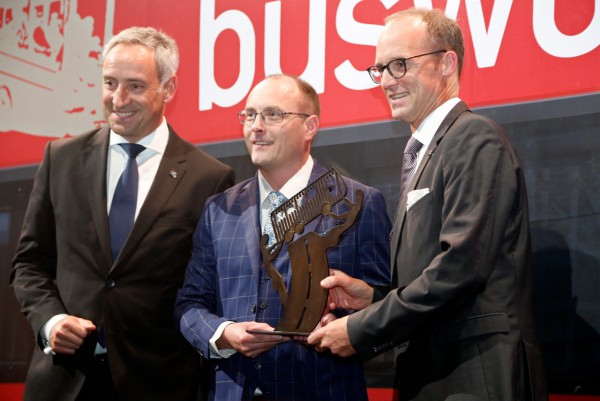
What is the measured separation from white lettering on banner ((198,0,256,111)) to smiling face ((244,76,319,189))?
0.97 meters

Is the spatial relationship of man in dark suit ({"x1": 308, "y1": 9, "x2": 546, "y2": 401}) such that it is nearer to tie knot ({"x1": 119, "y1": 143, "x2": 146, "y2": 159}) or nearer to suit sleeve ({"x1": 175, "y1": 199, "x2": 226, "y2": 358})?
suit sleeve ({"x1": 175, "y1": 199, "x2": 226, "y2": 358})

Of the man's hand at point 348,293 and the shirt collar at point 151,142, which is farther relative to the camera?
the shirt collar at point 151,142

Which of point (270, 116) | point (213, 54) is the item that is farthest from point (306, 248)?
point (213, 54)

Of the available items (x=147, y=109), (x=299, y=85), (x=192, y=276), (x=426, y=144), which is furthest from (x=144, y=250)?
(x=426, y=144)

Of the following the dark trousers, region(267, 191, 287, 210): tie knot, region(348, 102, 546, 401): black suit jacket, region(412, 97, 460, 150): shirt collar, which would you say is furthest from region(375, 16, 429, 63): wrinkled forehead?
the dark trousers

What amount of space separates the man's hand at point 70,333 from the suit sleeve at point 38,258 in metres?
0.14

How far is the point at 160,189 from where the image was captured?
3.10m

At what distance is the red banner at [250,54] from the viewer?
3.10 metres

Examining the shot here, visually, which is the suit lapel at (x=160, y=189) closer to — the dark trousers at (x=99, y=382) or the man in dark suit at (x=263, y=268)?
the man in dark suit at (x=263, y=268)

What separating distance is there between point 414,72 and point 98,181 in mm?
1311

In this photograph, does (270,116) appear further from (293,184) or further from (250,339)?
(250,339)

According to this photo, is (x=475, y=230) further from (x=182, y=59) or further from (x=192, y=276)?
(x=182, y=59)

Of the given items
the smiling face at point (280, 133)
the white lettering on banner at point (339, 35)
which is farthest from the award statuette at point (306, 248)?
the white lettering on banner at point (339, 35)

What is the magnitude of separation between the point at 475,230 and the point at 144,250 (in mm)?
1341
